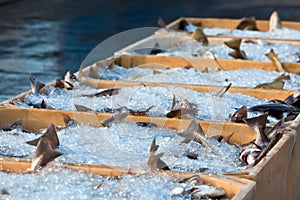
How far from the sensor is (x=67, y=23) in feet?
31.1

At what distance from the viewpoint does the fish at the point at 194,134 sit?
10.5 ft

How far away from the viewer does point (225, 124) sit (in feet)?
11.4

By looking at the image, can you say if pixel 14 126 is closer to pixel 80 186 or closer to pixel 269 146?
pixel 80 186

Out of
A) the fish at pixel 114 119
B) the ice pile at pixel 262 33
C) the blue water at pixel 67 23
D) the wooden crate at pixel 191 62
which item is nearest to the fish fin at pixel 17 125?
the fish at pixel 114 119

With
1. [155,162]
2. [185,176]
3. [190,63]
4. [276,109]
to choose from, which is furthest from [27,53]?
[185,176]

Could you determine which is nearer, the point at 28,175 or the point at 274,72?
the point at 28,175

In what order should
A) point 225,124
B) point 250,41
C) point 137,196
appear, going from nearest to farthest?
point 137,196
point 225,124
point 250,41

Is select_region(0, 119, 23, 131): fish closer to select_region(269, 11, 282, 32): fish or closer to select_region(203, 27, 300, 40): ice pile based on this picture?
select_region(203, 27, 300, 40): ice pile

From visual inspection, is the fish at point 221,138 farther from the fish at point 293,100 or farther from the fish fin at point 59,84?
the fish fin at point 59,84

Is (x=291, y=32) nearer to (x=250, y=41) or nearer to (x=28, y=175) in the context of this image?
(x=250, y=41)

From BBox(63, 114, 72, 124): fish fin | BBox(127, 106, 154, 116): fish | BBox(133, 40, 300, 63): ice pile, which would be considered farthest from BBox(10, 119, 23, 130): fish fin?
BBox(133, 40, 300, 63): ice pile

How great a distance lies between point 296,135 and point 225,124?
13.2 inches

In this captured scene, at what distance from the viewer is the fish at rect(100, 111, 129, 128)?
11.1 feet

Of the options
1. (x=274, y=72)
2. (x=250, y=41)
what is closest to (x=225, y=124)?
(x=274, y=72)
